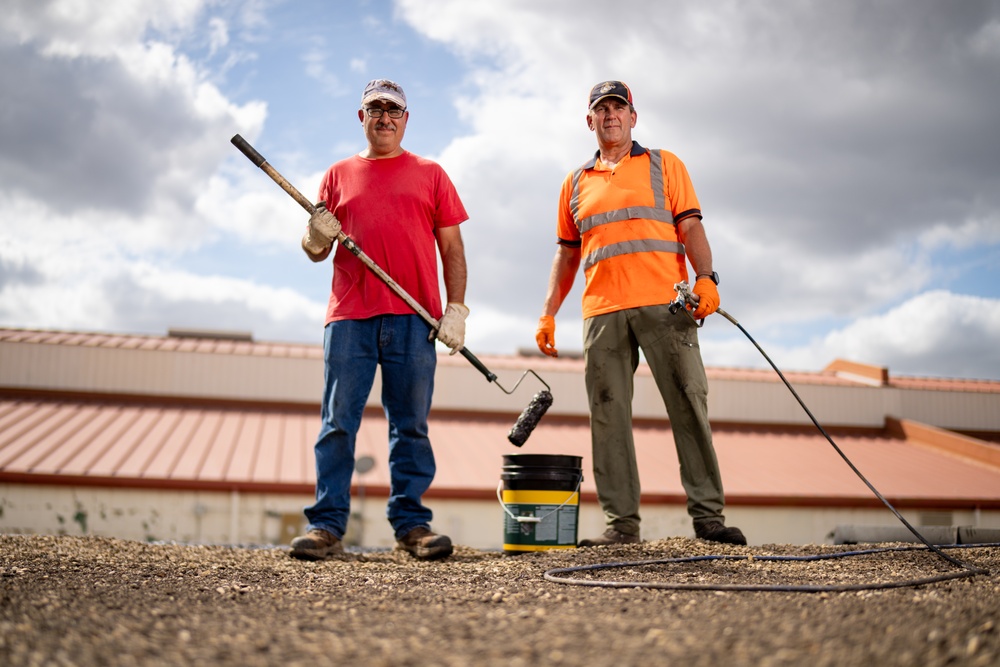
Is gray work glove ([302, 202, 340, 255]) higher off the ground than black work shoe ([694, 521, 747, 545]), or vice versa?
gray work glove ([302, 202, 340, 255])

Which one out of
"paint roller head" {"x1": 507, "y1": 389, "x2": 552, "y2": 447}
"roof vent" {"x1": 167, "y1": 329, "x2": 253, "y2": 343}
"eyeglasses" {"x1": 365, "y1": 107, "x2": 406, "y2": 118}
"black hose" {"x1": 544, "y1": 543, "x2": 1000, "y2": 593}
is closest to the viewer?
"black hose" {"x1": 544, "y1": 543, "x2": 1000, "y2": 593}

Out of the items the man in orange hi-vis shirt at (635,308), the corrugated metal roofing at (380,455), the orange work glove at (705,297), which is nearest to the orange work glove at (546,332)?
the man in orange hi-vis shirt at (635,308)

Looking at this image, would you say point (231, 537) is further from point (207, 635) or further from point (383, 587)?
point (207, 635)

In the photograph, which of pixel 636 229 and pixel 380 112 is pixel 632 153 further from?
pixel 380 112

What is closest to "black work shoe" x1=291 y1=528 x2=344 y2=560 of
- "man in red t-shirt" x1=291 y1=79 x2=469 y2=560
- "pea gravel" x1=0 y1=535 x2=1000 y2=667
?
"man in red t-shirt" x1=291 y1=79 x2=469 y2=560

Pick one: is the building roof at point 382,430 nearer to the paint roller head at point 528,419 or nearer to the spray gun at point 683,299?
the paint roller head at point 528,419

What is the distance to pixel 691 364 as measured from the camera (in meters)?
4.07

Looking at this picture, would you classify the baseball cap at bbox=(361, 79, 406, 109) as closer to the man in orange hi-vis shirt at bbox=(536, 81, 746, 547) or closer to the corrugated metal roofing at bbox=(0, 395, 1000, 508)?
the man in orange hi-vis shirt at bbox=(536, 81, 746, 547)

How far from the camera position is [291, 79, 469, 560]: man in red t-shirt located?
3.97 m

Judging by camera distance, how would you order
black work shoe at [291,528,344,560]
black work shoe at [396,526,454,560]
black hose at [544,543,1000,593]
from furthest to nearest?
1. black work shoe at [396,526,454,560]
2. black work shoe at [291,528,344,560]
3. black hose at [544,543,1000,593]

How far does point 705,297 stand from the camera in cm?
401

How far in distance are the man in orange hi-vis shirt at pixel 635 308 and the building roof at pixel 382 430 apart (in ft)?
24.6

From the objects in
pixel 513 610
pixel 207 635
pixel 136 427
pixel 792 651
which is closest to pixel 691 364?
pixel 513 610

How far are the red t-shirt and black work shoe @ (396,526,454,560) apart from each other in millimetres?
1038
